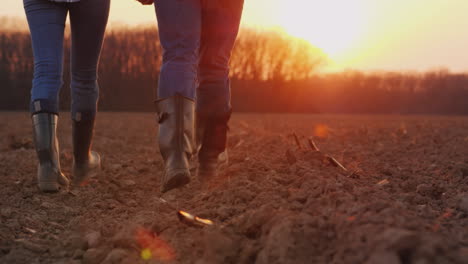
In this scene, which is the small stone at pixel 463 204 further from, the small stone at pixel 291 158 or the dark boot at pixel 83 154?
the dark boot at pixel 83 154

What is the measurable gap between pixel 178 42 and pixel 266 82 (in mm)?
26363

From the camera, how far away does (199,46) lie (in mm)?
2885

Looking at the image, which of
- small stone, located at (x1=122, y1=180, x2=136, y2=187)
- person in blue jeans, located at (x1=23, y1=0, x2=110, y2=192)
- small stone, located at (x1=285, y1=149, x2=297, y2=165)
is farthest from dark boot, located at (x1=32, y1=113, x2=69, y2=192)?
small stone, located at (x1=285, y1=149, x2=297, y2=165)

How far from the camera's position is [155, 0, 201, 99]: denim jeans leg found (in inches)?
103

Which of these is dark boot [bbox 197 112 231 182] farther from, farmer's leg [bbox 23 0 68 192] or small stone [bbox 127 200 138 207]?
farmer's leg [bbox 23 0 68 192]

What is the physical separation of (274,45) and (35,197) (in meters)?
28.8

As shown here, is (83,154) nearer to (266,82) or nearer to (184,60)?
(184,60)

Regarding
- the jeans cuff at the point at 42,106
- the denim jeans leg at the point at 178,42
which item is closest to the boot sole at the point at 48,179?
the jeans cuff at the point at 42,106

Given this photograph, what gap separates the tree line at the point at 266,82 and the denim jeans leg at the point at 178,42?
19717 millimetres

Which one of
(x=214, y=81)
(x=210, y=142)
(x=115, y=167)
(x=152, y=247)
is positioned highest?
(x=214, y=81)

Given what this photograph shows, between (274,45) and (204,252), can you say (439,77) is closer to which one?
(274,45)

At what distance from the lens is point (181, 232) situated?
2.13m

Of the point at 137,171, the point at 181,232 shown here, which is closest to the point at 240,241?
the point at 181,232

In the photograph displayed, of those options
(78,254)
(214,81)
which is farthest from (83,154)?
(78,254)
